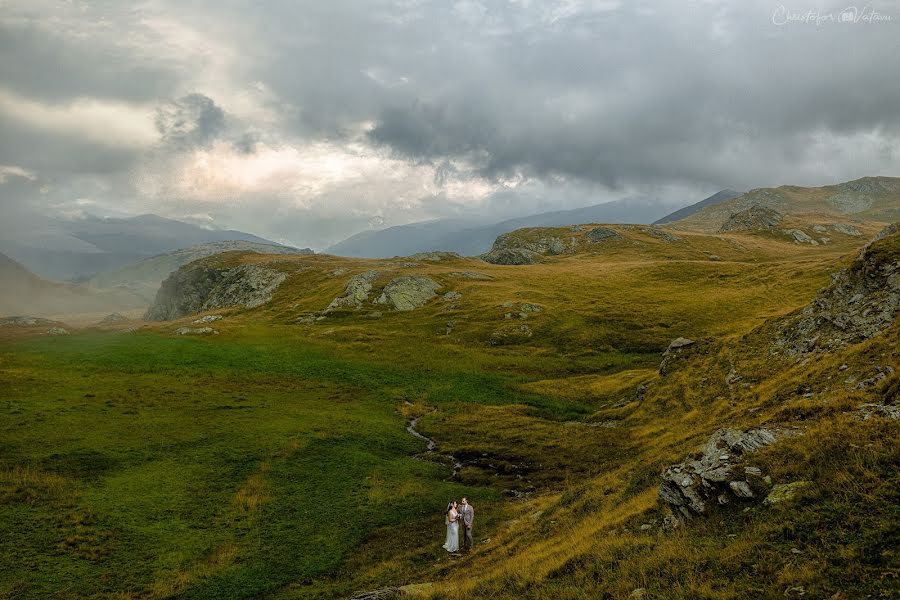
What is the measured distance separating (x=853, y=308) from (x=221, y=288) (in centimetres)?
18630

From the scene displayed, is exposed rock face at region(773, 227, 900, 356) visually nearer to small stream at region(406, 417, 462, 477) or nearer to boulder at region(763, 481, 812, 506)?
boulder at region(763, 481, 812, 506)

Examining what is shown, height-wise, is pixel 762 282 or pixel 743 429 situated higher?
pixel 762 282

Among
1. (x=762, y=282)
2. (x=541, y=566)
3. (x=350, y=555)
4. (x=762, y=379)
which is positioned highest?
(x=762, y=282)

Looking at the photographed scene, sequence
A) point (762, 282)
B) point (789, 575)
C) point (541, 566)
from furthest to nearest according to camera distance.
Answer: point (762, 282), point (541, 566), point (789, 575)

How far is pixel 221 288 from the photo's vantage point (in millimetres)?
176250

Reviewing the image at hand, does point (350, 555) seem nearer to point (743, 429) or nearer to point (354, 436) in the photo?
point (354, 436)

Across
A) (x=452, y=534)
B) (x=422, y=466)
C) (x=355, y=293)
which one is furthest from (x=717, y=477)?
(x=355, y=293)

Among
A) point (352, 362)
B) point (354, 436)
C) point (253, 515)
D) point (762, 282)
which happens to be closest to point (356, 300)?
point (352, 362)

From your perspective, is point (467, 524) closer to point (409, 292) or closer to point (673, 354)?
point (673, 354)

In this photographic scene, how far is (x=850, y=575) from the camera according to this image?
11281mm

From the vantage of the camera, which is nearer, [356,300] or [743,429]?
[743,429]

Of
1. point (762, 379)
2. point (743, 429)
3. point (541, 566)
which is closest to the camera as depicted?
point (541, 566)

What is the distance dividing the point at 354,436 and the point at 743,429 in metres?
36.5

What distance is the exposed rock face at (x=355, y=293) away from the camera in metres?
123
